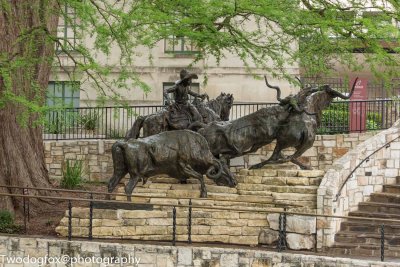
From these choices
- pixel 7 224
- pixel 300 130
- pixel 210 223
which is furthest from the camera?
pixel 300 130

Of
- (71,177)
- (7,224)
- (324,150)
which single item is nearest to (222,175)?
(7,224)

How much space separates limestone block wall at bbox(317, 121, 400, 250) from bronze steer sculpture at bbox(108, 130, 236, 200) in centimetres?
215

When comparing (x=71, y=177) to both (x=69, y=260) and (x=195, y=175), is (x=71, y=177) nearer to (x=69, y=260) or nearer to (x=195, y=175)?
(x=195, y=175)

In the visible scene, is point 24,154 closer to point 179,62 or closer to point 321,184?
point 321,184

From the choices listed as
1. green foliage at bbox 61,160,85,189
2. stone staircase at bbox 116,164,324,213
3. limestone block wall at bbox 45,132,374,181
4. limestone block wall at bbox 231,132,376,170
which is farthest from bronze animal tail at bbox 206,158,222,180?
limestone block wall at bbox 231,132,376,170

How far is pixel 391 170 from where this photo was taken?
2327 cm

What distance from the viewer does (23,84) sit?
21.2m

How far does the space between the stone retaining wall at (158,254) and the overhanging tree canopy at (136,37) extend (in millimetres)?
2292

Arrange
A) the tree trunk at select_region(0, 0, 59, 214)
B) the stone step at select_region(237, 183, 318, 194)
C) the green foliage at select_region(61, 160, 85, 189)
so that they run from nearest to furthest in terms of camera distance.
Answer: the tree trunk at select_region(0, 0, 59, 214), the stone step at select_region(237, 183, 318, 194), the green foliage at select_region(61, 160, 85, 189)

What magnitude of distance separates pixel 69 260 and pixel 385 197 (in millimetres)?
7010

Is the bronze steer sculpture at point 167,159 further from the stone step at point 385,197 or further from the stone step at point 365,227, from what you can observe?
the stone step at point 385,197

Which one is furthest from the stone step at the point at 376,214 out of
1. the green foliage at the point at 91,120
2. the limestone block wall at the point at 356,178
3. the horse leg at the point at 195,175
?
the green foliage at the point at 91,120

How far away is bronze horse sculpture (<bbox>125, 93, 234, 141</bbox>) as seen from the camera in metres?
22.6

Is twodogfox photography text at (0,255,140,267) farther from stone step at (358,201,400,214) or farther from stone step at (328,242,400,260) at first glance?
A: stone step at (358,201,400,214)
